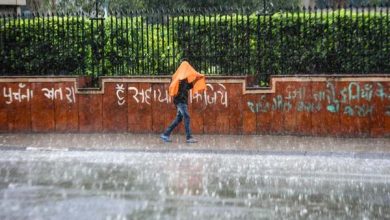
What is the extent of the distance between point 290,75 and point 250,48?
1.34 metres

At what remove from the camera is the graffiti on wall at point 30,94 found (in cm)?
1919

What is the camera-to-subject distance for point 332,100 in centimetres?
1786

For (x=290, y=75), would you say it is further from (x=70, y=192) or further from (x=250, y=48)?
(x=70, y=192)

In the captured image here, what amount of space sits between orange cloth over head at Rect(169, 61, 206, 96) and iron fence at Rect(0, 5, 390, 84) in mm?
1382

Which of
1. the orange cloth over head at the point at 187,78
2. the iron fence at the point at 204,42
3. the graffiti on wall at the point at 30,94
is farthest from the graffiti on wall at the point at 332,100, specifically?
the graffiti on wall at the point at 30,94

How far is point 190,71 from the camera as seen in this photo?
17.5m

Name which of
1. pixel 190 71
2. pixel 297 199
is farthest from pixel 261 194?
pixel 190 71

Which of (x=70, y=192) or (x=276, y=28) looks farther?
(x=276, y=28)

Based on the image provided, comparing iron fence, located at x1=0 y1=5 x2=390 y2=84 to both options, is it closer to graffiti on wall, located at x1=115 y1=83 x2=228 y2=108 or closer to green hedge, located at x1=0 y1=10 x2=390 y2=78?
green hedge, located at x1=0 y1=10 x2=390 y2=78

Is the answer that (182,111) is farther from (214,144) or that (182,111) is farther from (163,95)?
(163,95)

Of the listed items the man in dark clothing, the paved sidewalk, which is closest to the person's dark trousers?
the man in dark clothing

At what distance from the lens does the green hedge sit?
18.2m

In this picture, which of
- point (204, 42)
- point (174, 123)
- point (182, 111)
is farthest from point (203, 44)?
point (174, 123)

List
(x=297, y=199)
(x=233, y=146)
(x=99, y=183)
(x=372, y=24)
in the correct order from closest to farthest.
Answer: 1. (x=297, y=199)
2. (x=99, y=183)
3. (x=233, y=146)
4. (x=372, y=24)
